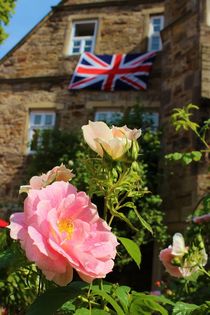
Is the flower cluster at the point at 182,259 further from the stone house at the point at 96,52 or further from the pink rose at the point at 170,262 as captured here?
the stone house at the point at 96,52

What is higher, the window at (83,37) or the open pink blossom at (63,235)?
the window at (83,37)

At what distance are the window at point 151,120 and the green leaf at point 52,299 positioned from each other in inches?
338

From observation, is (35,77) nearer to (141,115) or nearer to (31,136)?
(31,136)

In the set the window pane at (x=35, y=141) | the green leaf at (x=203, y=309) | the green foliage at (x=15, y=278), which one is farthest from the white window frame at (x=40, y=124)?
the green leaf at (x=203, y=309)

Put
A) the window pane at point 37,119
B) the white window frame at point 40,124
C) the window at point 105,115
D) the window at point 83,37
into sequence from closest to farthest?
the window at point 105,115, the white window frame at point 40,124, the window pane at point 37,119, the window at point 83,37

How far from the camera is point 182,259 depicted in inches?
72.7

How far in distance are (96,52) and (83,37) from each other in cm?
77

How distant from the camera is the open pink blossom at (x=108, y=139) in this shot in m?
1.13

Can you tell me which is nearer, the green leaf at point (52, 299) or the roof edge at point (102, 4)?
the green leaf at point (52, 299)

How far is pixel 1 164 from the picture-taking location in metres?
11.0

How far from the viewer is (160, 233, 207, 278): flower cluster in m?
1.72

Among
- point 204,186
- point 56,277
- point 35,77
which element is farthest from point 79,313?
point 35,77

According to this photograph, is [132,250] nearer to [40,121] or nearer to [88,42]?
[40,121]

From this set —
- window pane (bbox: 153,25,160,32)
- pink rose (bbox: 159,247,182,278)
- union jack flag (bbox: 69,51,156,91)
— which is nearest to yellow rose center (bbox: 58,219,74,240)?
pink rose (bbox: 159,247,182,278)
